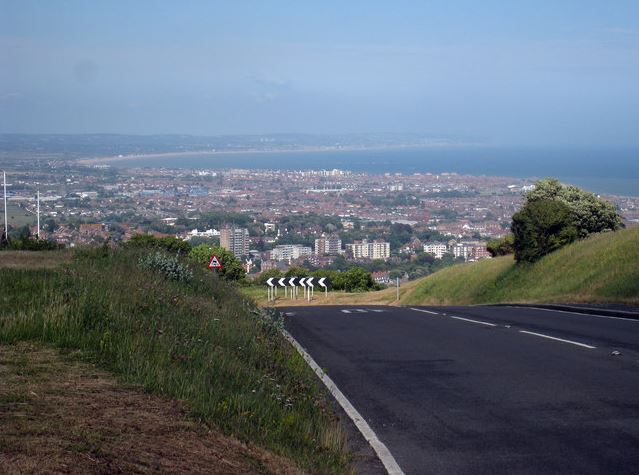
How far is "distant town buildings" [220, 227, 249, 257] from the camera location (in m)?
54.7

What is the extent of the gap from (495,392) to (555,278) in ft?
90.9

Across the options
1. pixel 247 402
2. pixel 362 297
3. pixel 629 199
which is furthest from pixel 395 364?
pixel 629 199

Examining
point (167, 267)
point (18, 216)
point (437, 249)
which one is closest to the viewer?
point (167, 267)

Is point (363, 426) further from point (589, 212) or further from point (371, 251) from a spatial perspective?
point (371, 251)

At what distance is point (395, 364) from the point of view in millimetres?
12469

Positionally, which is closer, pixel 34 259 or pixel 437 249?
pixel 34 259

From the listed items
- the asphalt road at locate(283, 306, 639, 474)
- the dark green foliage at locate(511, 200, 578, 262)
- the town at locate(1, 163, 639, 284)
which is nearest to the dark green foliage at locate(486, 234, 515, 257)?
the town at locate(1, 163, 639, 284)

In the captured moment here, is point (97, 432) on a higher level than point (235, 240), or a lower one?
higher

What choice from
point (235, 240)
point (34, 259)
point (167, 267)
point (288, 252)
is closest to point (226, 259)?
point (235, 240)

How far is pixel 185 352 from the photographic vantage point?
8.62 m

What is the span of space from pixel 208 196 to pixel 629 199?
41.3 meters

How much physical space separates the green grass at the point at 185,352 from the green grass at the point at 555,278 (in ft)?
57.6

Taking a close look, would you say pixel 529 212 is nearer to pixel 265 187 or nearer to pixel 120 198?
pixel 120 198

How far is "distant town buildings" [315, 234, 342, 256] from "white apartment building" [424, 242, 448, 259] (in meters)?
7.10
